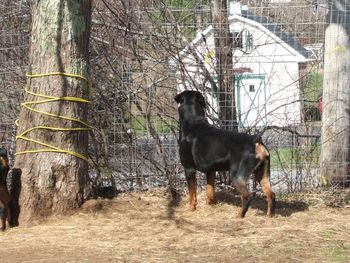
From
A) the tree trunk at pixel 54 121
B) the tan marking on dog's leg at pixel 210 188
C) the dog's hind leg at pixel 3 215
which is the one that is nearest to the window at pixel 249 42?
the tan marking on dog's leg at pixel 210 188

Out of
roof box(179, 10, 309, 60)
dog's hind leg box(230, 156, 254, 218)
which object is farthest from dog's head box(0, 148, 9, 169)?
roof box(179, 10, 309, 60)

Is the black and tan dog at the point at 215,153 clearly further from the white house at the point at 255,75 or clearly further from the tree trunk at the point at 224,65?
the white house at the point at 255,75

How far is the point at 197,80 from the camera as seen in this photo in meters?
9.38

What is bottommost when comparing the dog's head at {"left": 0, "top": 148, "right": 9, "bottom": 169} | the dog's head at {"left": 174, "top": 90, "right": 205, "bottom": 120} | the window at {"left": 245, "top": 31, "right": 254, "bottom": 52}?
the dog's head at {"left": 0, "top": 148, "right": 9, "bottom": 169}

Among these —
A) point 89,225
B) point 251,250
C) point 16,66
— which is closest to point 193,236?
point 251,250

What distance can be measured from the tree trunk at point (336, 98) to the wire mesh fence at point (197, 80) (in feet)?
0.47

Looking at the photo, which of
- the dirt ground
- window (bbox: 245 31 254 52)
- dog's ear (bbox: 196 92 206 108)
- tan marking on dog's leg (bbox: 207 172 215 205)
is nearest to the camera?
the dirt ground

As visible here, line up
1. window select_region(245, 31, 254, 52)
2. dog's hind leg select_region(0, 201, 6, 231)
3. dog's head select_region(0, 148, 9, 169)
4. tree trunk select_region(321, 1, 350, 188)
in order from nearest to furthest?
dog's hind leg select_region(0, 201, 6, 231) → dog's head select_region(0, 148, 9, 169) → tree trunk select_region(321, 1, 350, 188) → window select_region(245, 31, 254, 52)

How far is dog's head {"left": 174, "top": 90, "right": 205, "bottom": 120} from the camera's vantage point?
8.41 metres

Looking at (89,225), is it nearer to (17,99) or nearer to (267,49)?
(17,99)

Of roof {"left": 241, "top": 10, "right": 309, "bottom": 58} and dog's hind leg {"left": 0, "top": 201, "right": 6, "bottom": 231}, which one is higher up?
roof {"left": 241, "top": 10, "right": 309, "bottom": 58}

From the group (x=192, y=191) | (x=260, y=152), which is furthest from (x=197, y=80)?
(x=260, y=152)

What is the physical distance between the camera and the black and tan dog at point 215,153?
7.69m

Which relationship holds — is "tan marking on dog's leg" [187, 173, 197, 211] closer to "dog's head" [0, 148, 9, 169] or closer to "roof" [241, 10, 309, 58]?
"dog's head" [0, 148, 9, 169]
